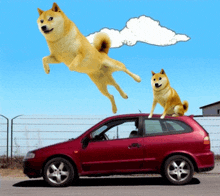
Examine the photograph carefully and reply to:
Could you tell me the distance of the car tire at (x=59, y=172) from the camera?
924 centimetres

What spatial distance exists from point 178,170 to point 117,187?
1.44 meters

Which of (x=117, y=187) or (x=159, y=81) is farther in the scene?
(x=117, y=187)

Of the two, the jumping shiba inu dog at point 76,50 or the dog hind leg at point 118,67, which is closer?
the jumping shiba inu dog at point 76,50

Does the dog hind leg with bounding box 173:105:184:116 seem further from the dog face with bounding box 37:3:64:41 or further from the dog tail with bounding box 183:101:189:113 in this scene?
the dog face with bounding box 37:3:64:41

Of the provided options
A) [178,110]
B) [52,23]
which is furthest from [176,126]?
[52,23]

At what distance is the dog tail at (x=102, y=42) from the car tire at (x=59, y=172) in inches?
114

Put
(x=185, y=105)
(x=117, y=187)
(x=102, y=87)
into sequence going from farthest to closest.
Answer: (x=117, y=187) → (x=185, y=105) → (x=102, y=87)

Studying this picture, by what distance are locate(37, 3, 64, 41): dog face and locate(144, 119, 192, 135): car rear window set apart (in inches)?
138

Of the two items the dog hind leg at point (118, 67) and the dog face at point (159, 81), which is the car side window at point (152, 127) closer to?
the dog face at point (159, 81)

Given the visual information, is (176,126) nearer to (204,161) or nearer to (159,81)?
(204,161)

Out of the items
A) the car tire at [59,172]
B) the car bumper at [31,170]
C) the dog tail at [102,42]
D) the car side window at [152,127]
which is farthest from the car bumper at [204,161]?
the car bumper at [31,170]

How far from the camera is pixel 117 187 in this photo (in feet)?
30.6

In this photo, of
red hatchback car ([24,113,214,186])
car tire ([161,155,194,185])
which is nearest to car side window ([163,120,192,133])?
red hatchback car ([24,113,214,186])

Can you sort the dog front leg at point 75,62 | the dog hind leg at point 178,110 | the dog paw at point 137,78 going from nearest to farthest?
1. the dog front leg at point 75,62
2. the dog paw at point 137,78
3. the dog hind leg at point 178,110
